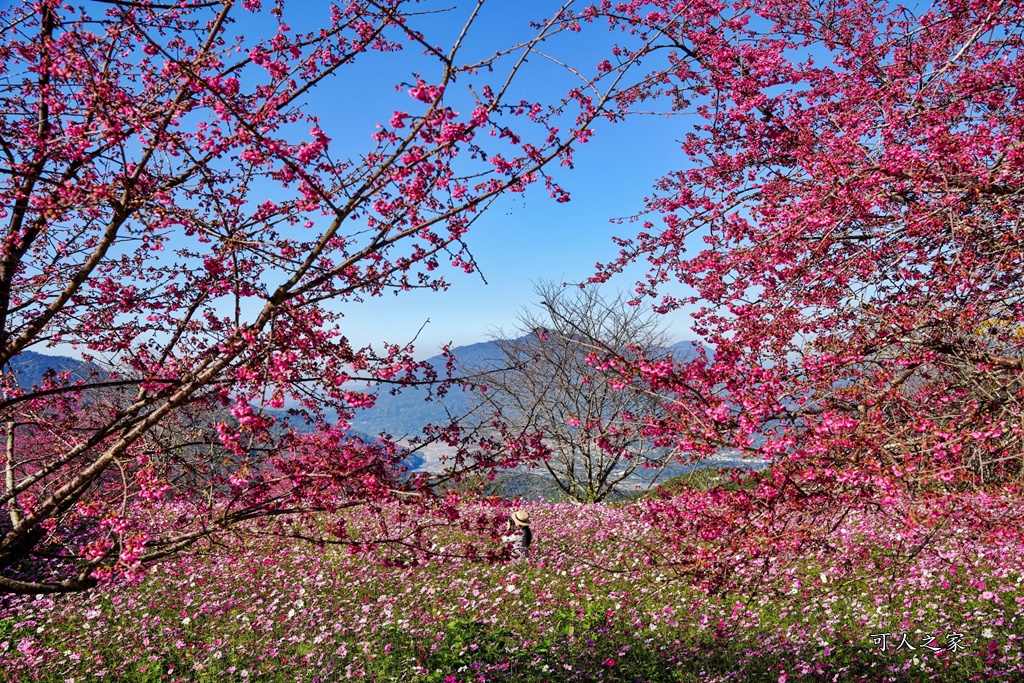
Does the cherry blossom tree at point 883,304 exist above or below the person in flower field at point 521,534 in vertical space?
above

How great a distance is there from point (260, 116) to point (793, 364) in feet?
14.0

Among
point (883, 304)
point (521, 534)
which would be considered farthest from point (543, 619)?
point (883, 304)

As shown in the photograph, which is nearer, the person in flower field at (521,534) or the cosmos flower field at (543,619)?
the cosmos flower field at (543,619)

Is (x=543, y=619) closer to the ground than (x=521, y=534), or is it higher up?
closer to the ground

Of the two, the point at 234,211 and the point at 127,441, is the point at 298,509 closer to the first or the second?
the point at 127,441

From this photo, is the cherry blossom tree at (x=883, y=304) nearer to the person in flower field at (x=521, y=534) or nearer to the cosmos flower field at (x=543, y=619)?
the cosmos flower field at (x=543, y=619)

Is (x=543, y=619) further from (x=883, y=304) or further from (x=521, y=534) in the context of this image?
(x=883, y=304)

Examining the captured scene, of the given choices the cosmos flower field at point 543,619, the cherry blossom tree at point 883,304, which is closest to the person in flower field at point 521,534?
the cosmos flower field at point 543,619

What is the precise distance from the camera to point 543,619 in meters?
7.44

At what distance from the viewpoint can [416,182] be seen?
314cm

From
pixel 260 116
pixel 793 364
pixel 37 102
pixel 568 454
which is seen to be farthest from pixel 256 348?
pixel 568 454

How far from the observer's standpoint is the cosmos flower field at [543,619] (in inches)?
228

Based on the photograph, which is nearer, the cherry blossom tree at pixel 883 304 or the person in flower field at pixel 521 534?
the cherry blossom tree at pixel 883 304

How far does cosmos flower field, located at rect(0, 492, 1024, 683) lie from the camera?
5.78 metres
